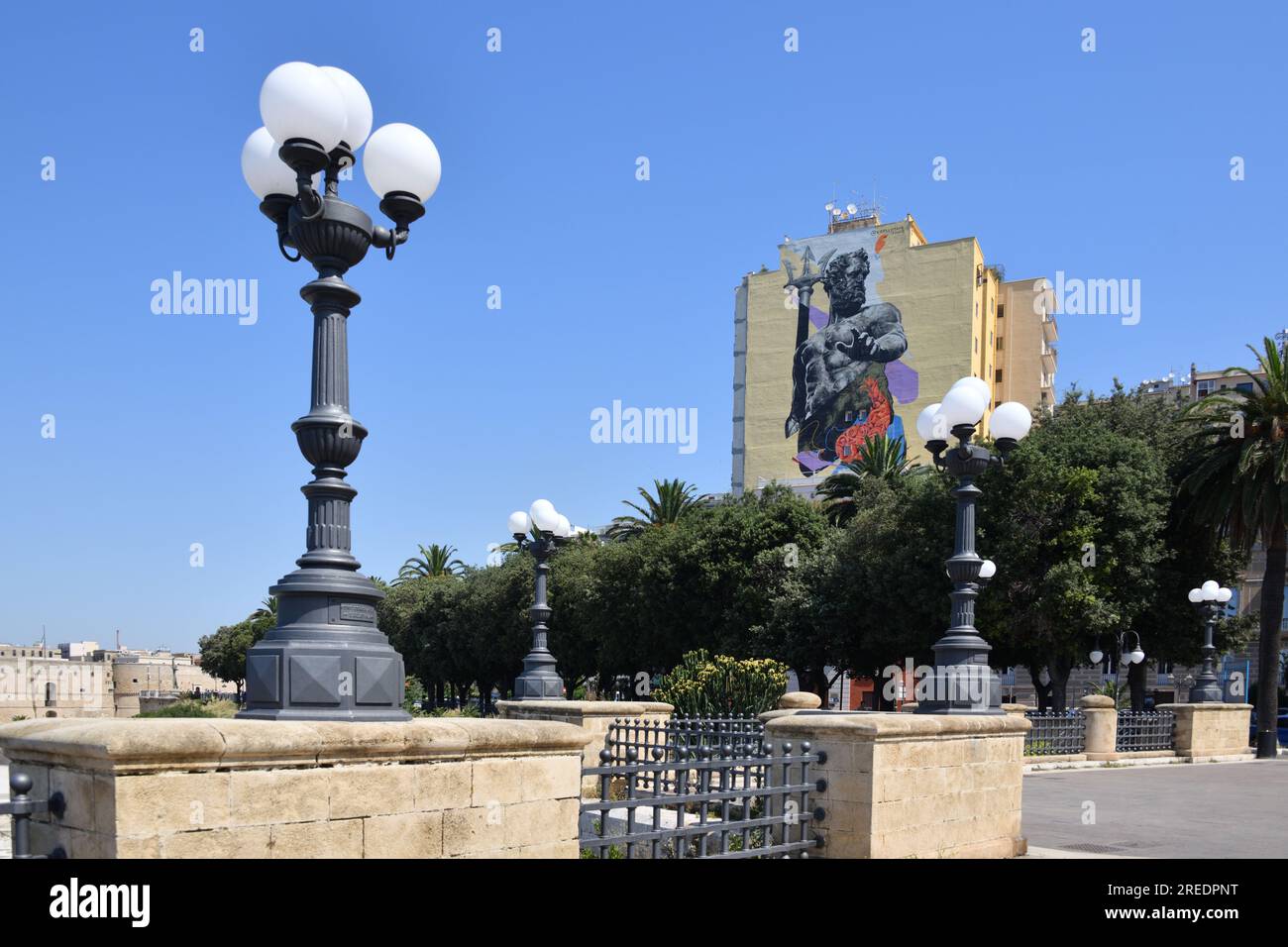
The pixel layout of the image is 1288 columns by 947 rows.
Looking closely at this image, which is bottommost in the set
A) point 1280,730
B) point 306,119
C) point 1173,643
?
point 1280,730

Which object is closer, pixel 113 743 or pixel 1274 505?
pixel 113 743

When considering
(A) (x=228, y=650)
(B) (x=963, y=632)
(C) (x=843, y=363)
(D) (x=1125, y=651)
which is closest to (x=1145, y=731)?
(D) (x=1125, y=651)

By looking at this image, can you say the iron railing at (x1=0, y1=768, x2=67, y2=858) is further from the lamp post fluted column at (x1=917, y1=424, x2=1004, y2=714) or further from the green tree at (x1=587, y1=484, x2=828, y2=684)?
the green tree at (x1=587, y1=484, x2=828, y2=684)

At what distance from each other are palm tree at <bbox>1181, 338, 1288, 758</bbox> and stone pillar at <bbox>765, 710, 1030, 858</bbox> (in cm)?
2059

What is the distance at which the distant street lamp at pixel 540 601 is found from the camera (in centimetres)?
1532

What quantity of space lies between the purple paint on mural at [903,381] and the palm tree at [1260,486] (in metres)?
44.4

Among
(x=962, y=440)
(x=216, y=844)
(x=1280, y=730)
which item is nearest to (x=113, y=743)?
(x=216, y=844)

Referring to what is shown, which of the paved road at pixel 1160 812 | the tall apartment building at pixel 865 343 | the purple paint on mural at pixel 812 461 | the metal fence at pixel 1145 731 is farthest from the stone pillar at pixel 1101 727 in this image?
the purple paint on mural at pixel 812 461

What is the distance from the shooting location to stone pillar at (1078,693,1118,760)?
2255 centimetres

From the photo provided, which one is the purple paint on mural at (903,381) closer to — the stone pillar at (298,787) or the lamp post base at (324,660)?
the lamp post base at (324,660)

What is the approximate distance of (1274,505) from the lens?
2617cm

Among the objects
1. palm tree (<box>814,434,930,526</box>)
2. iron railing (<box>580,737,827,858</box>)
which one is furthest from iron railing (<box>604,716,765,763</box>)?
palm tree (<box>814,434,930,526</box>)
